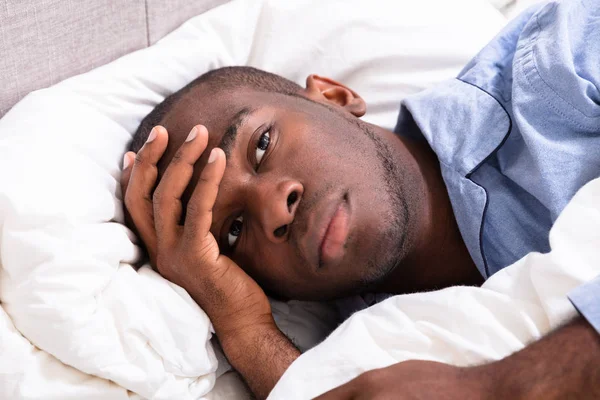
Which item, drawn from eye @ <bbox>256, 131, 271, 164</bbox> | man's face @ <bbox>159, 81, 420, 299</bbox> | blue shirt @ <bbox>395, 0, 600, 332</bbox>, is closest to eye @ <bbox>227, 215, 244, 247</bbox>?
man's face @ <bbox>159, 81, 420, 299</bbox>

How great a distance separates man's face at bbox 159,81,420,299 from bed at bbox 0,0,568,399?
133 mm

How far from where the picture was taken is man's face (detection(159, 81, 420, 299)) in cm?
102

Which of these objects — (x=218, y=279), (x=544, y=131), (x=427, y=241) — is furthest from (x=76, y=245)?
(x=544, y=131)

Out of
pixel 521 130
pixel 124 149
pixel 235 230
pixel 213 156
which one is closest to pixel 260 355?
pixel 235 230

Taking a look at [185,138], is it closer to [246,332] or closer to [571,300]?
[246,332]

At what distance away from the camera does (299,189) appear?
1.03m

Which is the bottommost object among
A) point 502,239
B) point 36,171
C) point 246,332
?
point 246,332

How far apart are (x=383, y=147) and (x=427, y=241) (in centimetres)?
18

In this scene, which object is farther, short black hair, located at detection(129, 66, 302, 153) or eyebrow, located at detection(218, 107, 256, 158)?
short black hair, located at detection(129, 66, 302, 153)

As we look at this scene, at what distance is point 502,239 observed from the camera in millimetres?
1112

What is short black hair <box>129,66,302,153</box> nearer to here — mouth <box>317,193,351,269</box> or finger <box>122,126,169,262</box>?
finger <box>122,126,169,262</box>

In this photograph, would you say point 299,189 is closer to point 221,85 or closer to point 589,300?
point 221,85

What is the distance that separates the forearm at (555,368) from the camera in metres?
0.69

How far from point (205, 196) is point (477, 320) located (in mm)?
434
